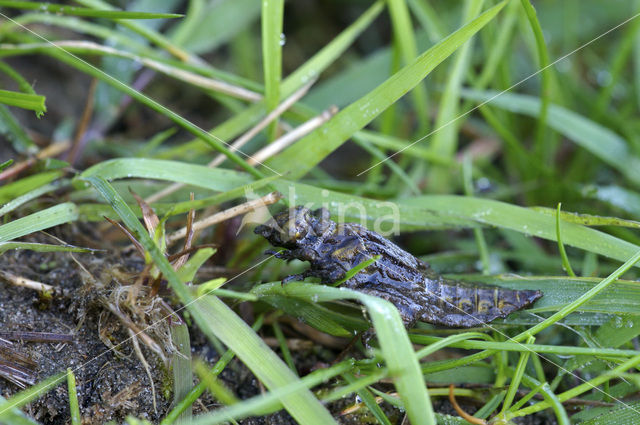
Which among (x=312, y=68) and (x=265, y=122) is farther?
(x=312, y=68)

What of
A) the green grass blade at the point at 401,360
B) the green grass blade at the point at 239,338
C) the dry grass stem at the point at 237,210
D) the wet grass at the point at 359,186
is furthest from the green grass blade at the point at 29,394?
the green grass blade at the point at 401,360

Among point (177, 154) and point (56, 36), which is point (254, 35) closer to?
point (56, 36)

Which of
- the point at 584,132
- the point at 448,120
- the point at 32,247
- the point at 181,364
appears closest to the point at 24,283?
the point at 32,247

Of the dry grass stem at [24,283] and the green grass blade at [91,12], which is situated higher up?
→ the green grass blade at [91,12]

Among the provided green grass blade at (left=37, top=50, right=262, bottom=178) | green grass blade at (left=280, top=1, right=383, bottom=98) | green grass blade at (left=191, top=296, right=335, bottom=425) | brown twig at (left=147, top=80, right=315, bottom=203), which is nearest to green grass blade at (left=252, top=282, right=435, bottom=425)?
green grass blade at (left=191, top=296, right=335, bottom=425)

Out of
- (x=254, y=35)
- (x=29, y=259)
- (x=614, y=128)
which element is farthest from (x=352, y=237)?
(x=254, y=35)

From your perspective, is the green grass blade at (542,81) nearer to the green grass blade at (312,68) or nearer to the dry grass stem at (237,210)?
the green grass blade at (312,68)

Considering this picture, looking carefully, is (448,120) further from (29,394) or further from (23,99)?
(29,394)
